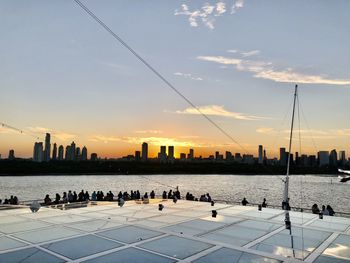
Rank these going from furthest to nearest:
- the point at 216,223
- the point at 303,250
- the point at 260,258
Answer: the point at 216,223
the point at 303,250
the point at 260,258

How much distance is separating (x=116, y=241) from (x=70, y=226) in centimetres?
375

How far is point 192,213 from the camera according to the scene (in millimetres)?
19203

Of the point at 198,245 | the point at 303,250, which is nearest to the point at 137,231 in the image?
the point at 198,245

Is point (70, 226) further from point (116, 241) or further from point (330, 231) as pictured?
point (330, 231)

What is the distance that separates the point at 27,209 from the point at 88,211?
3.85 metres

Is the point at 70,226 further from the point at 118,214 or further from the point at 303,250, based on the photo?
the point at 303,250

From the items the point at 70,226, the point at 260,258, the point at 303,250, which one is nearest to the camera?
the point at 260,258

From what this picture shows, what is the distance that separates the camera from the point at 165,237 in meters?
12.6

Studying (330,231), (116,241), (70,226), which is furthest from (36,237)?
(330,231)

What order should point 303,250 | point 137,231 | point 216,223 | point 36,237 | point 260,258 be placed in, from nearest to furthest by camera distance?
1. point 260,258
2. point 303,250
3. point 36,237
4. point 137,231
5. point 216,223

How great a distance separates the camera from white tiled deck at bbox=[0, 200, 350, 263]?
403 inches

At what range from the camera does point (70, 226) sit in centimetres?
1449

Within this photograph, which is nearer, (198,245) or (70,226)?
(198,245)

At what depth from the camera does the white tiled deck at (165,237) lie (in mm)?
10234
